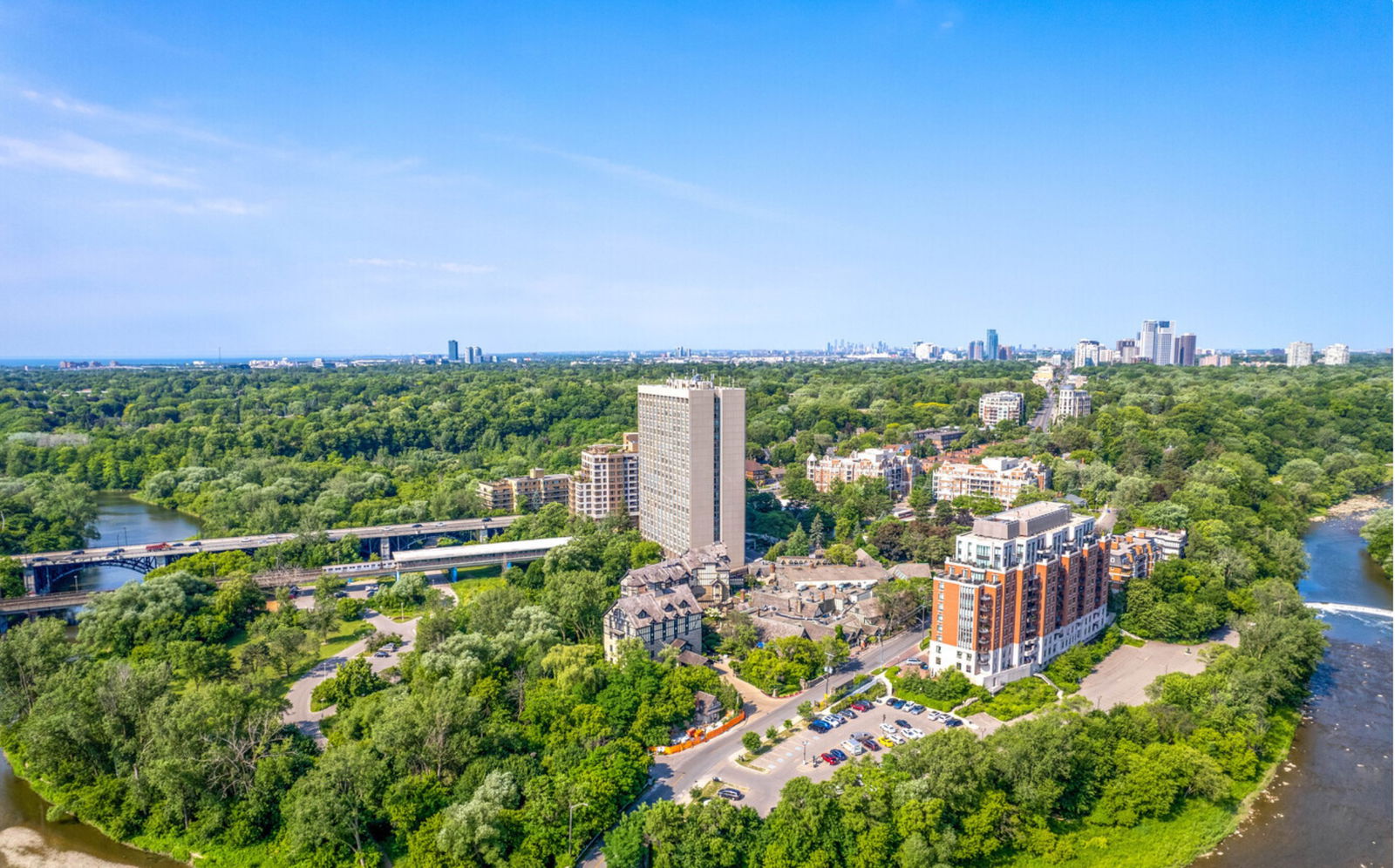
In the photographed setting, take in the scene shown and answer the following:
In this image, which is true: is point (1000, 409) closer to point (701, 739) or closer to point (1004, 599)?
point (1004, 599)

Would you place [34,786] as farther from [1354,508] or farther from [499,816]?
[1354,508]

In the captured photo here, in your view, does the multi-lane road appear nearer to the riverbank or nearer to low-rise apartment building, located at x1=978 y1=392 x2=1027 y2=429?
low-rise apartment building, located at x1=978 y1=392 x2=1027 y2=429

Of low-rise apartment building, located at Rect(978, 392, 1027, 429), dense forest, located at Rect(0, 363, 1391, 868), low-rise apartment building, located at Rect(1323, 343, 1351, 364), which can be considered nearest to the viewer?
dense forest, located at Rect(0, 363, 1391, 868)

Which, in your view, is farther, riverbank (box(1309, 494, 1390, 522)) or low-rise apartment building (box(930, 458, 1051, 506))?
riverbank (box(1309, 494, 1390, 522))

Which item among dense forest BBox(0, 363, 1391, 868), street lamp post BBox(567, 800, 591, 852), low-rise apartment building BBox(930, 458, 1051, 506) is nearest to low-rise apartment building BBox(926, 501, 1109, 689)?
dense forest BBox(0, 363, 1391, 868)

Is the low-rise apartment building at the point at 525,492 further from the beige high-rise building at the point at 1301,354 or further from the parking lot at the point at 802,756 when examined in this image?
the beige high-rise building at the point at 1301,354

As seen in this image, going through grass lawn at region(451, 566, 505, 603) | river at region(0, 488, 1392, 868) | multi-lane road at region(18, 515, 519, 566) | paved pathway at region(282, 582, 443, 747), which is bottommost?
river at region(0, 488, 1392, 868)
